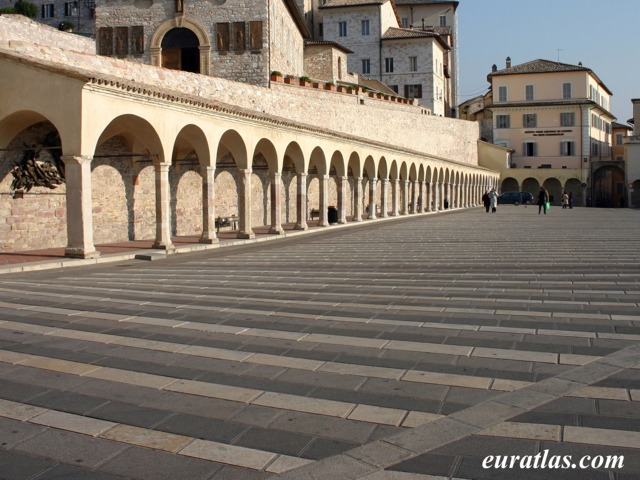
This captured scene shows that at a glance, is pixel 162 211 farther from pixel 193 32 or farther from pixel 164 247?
pixel 193 32

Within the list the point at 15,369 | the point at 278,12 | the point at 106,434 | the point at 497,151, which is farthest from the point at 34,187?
the point at 497,151

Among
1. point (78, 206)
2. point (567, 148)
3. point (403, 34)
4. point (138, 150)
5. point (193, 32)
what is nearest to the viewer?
point (78, 206)

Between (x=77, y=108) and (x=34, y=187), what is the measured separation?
3779 mm

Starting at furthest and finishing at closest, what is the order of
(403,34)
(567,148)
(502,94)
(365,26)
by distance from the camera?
(502,94)
(567,148)
(403,34)
(365,26)

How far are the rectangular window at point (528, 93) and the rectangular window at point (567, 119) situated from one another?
3.75 meters

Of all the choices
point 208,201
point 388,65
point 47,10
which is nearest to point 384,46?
point 388,65

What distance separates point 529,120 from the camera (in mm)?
76062

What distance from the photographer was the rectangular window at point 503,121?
76750 millimetres

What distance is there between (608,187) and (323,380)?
270 feet

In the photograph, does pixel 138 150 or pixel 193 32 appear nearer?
pixel 138 150

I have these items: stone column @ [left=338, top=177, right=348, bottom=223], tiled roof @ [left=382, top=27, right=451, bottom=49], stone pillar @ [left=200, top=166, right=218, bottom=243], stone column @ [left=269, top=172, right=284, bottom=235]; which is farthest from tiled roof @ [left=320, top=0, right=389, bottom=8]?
stone pillar @ [left=200, top=166, right=218, bottom=243]

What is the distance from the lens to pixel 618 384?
5363 millimetres

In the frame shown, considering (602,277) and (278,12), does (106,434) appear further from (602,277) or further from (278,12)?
(278,12)

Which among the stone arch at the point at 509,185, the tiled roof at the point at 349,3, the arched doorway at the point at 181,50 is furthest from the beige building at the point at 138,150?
the stone arch at the point at 509,185
